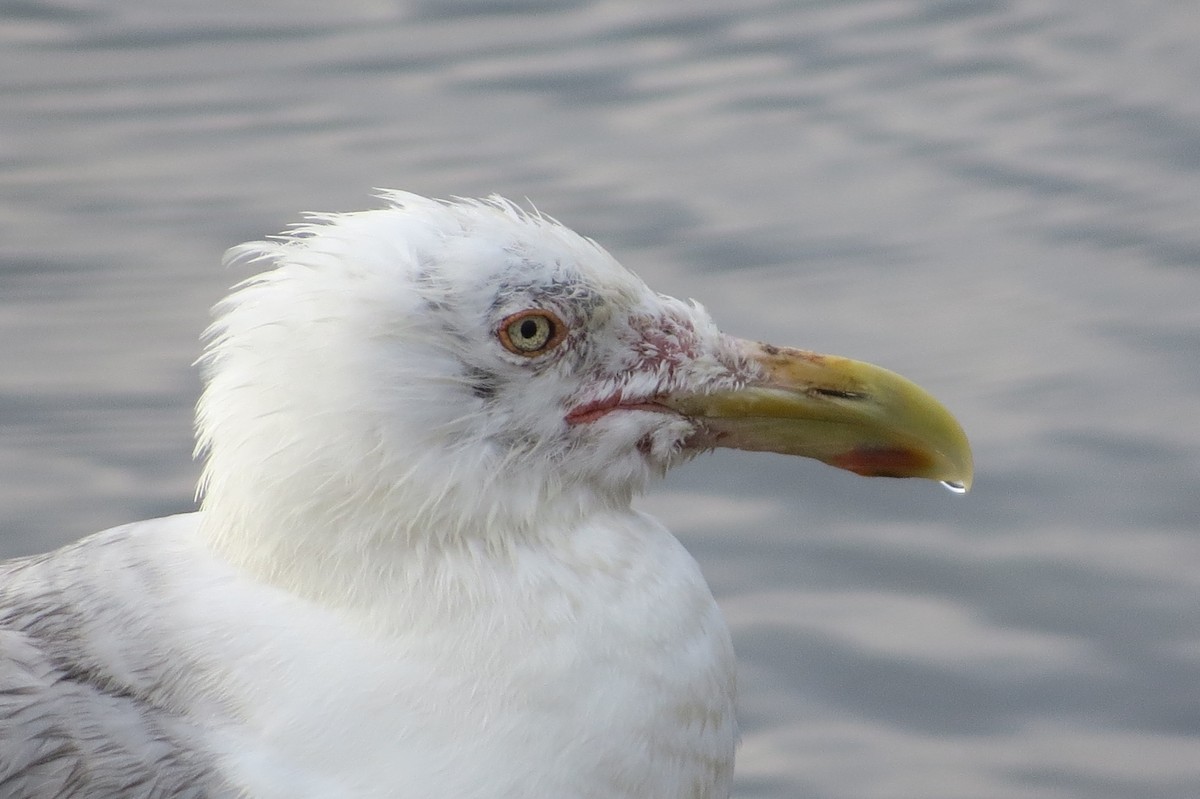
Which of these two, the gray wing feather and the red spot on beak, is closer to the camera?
the gray wing feather

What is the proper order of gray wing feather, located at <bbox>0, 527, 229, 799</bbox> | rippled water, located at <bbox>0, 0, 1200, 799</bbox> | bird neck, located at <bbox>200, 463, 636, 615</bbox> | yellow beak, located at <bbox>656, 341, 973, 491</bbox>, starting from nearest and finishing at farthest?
gray wing feather, located at <bbox>0, 527, 229, 799</bbox> < bird neck, located at <bbox>200, 463, 636, 615</bbox> < yellow beak, located at <bbox>656, 341, 973, 491</bbox> < rippled water, located at <bbox>0, 0, 1200, 799</bbox>

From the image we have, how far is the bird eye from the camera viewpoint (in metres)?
3.54

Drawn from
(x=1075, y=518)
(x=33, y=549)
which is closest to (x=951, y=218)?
(x=1075, y=518)

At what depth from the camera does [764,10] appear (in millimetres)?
8039

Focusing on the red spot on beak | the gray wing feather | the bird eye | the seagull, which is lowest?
the gray wing feather

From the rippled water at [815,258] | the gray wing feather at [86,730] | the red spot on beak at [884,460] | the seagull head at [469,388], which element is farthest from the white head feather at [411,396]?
the rippled water at [815,258]

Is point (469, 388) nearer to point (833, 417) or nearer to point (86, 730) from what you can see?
point (833, 417)

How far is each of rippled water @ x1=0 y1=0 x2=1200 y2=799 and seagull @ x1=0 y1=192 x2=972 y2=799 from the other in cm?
150

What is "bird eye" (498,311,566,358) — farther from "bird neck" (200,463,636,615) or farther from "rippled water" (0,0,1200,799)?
"rippled water" (0,0,1200,799)

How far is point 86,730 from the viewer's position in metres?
3.42

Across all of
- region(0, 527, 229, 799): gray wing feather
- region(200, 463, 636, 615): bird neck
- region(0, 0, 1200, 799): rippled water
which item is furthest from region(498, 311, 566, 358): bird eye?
region(0, 0, 1200, 799): rippled water

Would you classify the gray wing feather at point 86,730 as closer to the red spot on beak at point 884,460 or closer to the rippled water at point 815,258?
the red spot on beak at point 884,460

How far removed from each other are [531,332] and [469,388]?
0.16m

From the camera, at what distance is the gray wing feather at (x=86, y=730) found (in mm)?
3373
